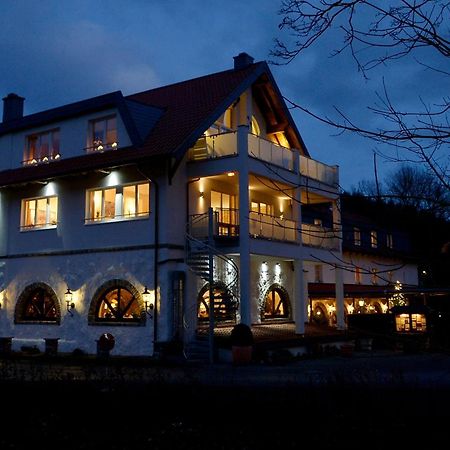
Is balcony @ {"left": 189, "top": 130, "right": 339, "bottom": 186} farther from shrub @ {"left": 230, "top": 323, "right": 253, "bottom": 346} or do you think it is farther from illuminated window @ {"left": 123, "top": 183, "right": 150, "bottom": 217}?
shrub @ {"left": 230, "top": 323, "right": 253, "bottom": 346}

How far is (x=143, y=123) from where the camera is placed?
25500 millimetres

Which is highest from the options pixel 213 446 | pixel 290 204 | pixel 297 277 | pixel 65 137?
pixel 65 137

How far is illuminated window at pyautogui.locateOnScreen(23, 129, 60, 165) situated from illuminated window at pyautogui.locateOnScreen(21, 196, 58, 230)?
1.78 metres

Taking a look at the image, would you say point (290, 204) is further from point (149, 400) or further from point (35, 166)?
point (149, 400)

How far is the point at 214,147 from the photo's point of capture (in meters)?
25.0

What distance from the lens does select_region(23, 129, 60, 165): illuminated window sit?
90.9 feet

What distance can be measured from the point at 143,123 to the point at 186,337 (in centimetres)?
859

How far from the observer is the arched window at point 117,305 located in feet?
78.0

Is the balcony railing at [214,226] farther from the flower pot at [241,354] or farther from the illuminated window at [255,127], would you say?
the illuminated window at [255,127]

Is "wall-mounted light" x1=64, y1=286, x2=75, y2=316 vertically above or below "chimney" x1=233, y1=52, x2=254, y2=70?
below

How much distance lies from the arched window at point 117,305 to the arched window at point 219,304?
244 cm

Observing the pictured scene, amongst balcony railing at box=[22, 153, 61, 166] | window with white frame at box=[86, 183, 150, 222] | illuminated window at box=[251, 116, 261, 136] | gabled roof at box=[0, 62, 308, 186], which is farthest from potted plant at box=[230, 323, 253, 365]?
balcony railing at box=[22, 153, 61, 166]

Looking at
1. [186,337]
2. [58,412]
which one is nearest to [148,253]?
[186,337]

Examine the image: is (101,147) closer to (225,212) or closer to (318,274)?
(225,212)
